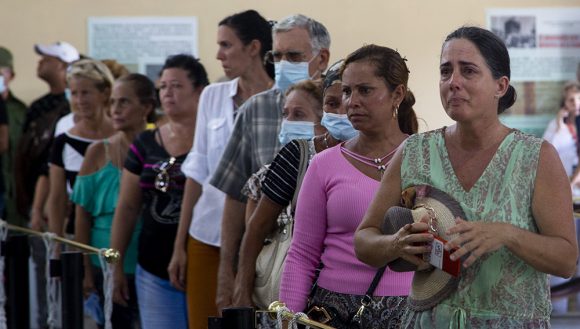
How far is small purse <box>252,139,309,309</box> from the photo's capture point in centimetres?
421

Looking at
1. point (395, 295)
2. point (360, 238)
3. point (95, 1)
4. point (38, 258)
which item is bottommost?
point (38, 258)

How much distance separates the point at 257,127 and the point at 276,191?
0.71 metres

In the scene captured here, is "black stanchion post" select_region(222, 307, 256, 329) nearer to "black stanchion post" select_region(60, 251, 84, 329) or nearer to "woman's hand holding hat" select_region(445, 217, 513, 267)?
"woman's hand holding hat" select_region(445, 217, 513, 267)

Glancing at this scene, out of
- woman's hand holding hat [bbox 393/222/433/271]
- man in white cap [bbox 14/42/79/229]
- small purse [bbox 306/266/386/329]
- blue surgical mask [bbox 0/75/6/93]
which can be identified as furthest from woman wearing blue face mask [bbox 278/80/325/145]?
blue surgical mask [bbox 0/75/6/93]

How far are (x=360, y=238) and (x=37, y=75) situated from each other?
724 centimetres

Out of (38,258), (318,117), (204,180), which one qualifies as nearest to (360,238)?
(318,117)

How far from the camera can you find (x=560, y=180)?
2.82 m

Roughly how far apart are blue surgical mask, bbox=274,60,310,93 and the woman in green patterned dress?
1.81 meters

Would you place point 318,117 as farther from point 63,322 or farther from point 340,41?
point 340,41

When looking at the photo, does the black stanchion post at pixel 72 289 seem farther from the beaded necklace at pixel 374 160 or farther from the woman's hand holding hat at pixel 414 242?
the woman's hand holding hat at pixel 414 242

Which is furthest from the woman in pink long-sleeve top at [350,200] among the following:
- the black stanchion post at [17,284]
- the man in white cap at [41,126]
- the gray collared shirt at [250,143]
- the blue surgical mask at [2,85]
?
the blue surgical mask at [2,85]

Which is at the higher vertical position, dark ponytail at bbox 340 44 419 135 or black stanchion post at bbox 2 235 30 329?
dark ponytail at bbox 340 44 419 135

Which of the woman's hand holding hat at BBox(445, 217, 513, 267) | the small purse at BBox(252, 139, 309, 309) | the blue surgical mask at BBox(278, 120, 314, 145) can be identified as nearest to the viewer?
the woman's hand holding hat at BBox(445, 217, 513, 267)

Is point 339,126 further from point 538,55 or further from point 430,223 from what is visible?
point 538,55
